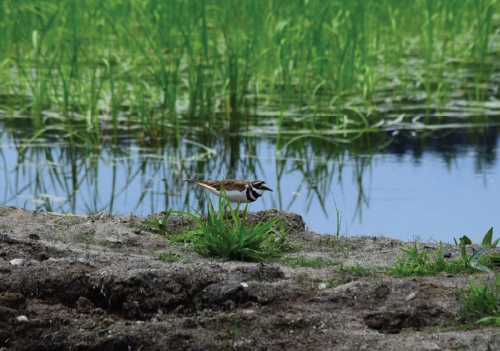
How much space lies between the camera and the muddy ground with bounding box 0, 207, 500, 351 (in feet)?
10.8

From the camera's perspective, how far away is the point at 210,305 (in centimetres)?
368

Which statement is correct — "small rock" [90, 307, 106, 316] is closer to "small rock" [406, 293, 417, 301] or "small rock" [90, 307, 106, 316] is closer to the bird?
"small rock" [406, 293, 417, 301]

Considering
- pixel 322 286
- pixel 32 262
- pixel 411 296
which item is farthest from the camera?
pixel 32 262

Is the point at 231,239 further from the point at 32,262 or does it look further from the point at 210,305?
the point at 32,262

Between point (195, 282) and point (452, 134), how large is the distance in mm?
4867

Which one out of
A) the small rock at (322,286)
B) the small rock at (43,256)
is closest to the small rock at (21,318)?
the small rock at (43,256)

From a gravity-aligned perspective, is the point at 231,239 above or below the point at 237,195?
below

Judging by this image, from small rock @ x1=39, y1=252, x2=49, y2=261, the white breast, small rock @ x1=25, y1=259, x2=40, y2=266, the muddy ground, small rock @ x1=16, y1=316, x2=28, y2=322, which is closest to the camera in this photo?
the muddy ground

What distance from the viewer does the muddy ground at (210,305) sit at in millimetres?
3297

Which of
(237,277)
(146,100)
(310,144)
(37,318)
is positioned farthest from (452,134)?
(37,318)

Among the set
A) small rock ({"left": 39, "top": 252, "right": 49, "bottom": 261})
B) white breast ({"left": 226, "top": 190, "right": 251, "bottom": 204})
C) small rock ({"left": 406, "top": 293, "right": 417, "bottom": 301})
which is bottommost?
small rock ({"left": 406, "top": 293, "right": 417, "bottom": 301})

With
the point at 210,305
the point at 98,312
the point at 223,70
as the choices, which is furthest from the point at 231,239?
the point at 223,70

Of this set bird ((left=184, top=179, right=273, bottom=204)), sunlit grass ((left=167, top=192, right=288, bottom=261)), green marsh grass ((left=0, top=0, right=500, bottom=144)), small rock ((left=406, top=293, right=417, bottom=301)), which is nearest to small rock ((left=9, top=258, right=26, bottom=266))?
sunlit grass ((left=167, top=192, right=288, bottom=261))

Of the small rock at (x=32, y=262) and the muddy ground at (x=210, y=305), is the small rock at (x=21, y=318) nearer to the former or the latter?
the muddy ground at (x=210, y=305)
